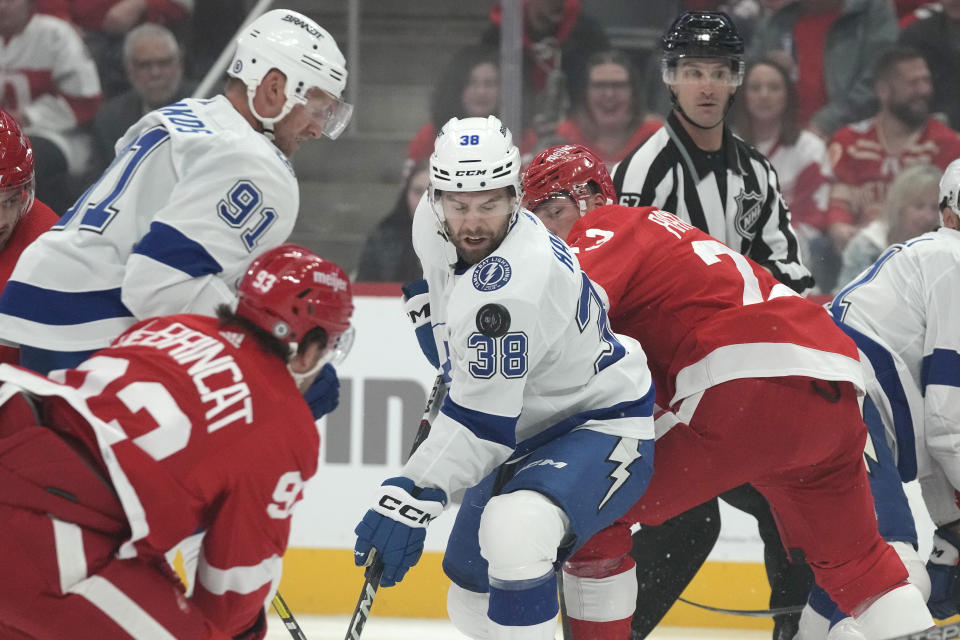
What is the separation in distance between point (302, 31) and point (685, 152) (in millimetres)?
1085

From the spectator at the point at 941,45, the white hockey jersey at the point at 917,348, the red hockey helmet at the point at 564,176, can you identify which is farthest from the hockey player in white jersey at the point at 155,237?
the spectator at the point at 941,45

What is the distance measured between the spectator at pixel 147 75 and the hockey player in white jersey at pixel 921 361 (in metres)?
2.55

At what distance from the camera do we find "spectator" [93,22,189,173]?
4.60 m

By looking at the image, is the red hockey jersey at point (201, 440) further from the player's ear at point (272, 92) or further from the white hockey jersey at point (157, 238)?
the player's ear at point (272, 92)

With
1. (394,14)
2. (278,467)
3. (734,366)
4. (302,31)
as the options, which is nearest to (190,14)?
(394,14)

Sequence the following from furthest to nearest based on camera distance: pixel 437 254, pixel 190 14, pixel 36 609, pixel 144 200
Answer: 1. pixel 190 14
2. pixel 437 254
3. pixel 144 200
4. pixel 36 609

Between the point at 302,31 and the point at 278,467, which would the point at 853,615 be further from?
the point at 302,31

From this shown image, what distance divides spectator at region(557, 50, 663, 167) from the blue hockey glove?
218cm

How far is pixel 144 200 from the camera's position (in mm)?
2566

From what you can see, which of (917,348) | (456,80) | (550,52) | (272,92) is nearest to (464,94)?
(456,80)

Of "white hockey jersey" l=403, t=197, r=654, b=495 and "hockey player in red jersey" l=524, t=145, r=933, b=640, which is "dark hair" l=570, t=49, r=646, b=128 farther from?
"white hockey jersey" l=403, t=197, r=654, b=495

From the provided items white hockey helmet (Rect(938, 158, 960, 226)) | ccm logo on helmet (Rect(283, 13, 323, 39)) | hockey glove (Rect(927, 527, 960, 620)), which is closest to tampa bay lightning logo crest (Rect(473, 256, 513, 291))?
ccm logo on helmet (Rect(283, 13, 323, 39))

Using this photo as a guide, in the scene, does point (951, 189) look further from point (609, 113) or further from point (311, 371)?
point (311, 371)

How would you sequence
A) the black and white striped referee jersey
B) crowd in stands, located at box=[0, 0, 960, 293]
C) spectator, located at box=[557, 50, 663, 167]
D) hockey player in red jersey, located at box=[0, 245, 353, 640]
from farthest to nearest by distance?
1. spectator, located at box=[557, 50, 663, 167]
2. crowd in stands, located at box=[0, 0, 960, 293]
3. the black and white striped referee jersey
4. hockey player in red jersey, located at box=[0, 245, 353, 640]
